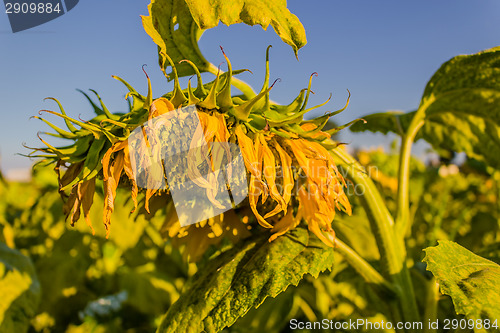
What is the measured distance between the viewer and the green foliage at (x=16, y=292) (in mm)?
1079

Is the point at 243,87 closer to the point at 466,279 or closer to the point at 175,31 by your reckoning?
the point at 175,31

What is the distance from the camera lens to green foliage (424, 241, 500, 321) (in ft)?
1.94

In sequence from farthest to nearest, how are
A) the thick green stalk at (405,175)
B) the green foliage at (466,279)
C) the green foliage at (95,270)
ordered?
the green foliage at (95,270) < the thick green stalk at (405,175) < the green foliage at (466,279)

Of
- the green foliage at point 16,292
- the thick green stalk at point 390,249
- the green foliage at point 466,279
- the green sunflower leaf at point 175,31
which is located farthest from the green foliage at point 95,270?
the green foliage at point 466,279

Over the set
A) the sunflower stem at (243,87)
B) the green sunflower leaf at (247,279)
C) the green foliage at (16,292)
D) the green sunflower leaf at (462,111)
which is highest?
the sunflower stem at (243,87)

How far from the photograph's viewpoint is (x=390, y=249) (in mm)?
985

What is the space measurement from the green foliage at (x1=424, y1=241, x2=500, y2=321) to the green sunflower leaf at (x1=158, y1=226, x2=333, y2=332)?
22 centimetres

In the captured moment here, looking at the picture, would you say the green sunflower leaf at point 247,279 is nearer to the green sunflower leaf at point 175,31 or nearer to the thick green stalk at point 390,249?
the thick green stalk at point 390,249

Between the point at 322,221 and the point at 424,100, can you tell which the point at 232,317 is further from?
the point at 424,100

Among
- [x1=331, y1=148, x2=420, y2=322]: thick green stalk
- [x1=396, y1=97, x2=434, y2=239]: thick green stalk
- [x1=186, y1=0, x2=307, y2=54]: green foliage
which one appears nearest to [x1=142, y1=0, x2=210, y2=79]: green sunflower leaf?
[x1=186, y1=0, x2=307, y2=54]: green foliage

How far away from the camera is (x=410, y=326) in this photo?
0.96 metres

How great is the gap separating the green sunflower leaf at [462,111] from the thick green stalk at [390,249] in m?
0.39

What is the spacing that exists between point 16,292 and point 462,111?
4.40 ft

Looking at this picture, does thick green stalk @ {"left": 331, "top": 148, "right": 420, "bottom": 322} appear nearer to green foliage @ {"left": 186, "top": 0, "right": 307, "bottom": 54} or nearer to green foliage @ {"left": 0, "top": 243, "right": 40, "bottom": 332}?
green foliage @ {"left": 186, "top": 0, "right": 307, "bottom": 54}
